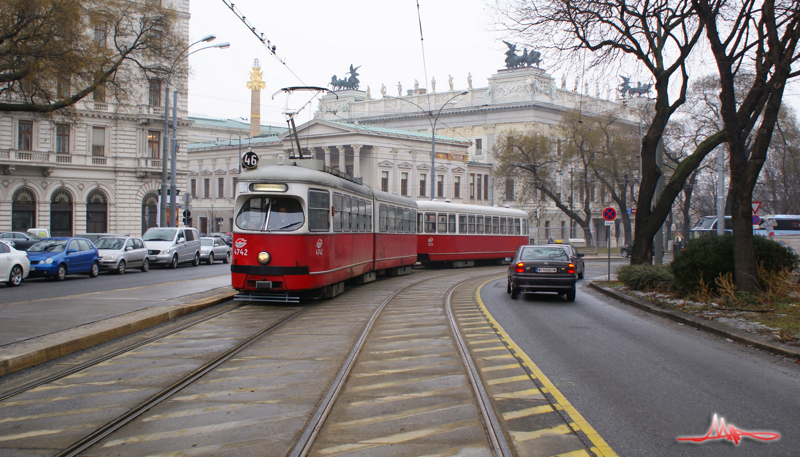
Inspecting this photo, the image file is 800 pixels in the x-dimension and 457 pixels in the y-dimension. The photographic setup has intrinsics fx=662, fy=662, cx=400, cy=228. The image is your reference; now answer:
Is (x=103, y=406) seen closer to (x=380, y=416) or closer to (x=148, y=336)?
(x=380, y=416)

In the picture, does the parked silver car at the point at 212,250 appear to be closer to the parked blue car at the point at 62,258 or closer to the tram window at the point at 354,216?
the parked blue car at the point at 62,258

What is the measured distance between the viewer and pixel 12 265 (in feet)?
62.9

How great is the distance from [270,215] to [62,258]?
452 inches

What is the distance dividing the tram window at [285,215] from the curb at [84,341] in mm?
2355

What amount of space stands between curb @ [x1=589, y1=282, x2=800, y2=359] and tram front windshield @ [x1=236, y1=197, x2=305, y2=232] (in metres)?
7.97

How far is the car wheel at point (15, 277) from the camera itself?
19.2 metres

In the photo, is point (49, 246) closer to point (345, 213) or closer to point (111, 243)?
point (111, 243)

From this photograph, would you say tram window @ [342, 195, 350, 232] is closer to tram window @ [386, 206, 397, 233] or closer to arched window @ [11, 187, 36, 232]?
tram window @ [386, 206, 397, 233]

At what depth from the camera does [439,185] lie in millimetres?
75938

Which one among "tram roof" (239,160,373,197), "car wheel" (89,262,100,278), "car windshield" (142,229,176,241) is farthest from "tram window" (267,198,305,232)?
"car windshield" (142,229,176,241)

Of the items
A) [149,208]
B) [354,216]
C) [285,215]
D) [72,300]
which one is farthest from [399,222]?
[149,208]

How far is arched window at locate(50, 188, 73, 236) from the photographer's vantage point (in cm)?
4606

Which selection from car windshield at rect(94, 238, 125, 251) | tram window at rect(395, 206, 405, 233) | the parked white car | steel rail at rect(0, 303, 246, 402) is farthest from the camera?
car windshield at rect(94, 238, 125, 251)

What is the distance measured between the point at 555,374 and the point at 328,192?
8.70 m
